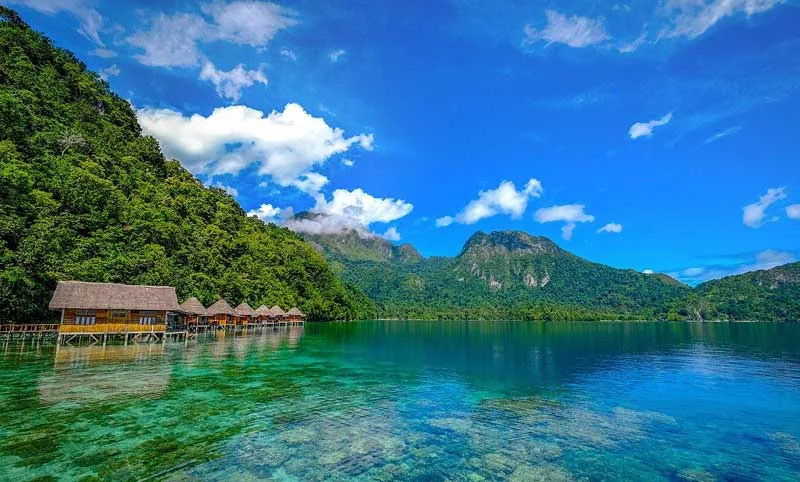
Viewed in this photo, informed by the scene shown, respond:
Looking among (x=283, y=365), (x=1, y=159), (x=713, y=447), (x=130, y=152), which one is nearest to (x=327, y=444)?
(x=713, y=447)

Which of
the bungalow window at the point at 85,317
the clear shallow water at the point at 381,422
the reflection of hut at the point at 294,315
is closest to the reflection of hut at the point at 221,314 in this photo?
the reflection of hut at the point at 294,315

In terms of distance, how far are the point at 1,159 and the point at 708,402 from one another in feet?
188

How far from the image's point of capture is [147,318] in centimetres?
3800

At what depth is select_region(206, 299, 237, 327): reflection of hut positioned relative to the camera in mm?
54769

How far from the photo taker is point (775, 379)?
26406 mm

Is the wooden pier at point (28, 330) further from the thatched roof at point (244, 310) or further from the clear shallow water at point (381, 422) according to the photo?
the thatched roof at point (244, 310)

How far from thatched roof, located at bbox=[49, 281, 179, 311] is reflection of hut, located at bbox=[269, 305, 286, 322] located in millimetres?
30850

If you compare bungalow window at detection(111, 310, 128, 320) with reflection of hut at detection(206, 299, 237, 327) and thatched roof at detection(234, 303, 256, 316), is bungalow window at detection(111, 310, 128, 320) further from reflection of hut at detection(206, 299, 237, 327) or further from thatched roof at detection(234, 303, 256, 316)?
thatched roof at detection(234, 303, 256, 316)

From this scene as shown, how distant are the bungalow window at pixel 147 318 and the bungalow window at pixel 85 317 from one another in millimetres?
3453

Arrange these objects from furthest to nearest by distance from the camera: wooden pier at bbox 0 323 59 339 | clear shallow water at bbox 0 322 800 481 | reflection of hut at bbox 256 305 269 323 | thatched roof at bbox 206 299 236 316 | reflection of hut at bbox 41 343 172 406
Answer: reflection of hut at bbox 256 305 269 323 → thatched roof at bbox 206 299 236 316 → wooden pier at bbox 0 323 59 339 → reflection of hut at bbox 41 343 172 406 → clear shallow water at bbox 0 322 800 481

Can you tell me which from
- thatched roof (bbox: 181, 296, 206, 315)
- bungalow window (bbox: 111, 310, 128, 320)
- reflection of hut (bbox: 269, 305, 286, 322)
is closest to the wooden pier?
bungalow window (bbox: 111, 310, 128, 320)

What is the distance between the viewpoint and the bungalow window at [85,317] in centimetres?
3412

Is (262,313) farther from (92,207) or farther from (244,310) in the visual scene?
(92,207)

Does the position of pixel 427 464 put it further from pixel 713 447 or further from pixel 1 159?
pixel 1 159
